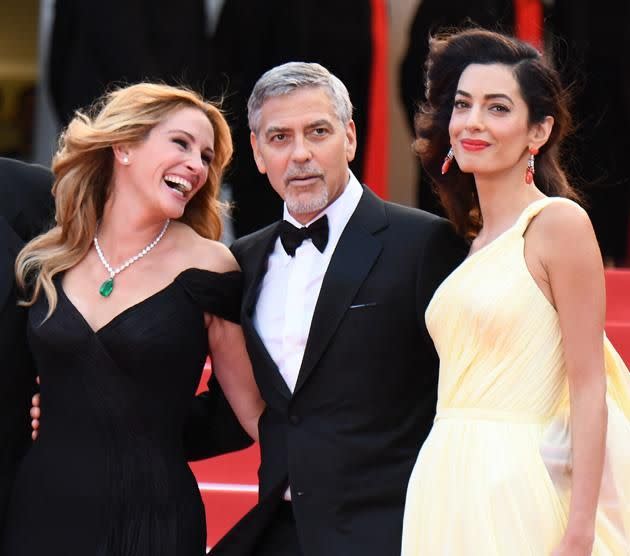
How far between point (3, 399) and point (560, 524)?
5.10 ft

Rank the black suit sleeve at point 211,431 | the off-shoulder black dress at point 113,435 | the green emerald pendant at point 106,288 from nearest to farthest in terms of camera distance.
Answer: the off-shoulder black dress at point 113,435
the green emerald pendant at point 106,288
the black suit sleeve at point 211,431

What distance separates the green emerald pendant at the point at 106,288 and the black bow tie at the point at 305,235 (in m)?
0.49

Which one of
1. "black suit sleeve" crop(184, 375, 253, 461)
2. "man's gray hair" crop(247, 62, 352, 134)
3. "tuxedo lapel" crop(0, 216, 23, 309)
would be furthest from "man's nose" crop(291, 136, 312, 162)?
"tuxedo lapel" crop(0, 216, 23, 309)

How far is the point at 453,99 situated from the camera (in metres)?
3.46

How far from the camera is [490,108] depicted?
3307 mm

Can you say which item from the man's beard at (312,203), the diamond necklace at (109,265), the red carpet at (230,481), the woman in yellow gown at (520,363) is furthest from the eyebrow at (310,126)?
the red carpet at (230,481)

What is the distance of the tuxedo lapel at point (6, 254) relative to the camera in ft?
12.4

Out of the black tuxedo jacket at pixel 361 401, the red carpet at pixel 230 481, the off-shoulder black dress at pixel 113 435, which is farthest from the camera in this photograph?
the red carpet at pixel 230 481

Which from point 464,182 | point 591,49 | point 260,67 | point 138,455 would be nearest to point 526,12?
point 591,49

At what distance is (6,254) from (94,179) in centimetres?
33

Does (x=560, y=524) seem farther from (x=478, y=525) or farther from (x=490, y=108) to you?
(x=490, y=108)

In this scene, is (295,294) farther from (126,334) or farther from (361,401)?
(126,334)

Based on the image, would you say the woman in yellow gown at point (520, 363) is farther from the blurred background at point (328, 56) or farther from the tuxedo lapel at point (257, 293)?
the blurred background at point (328, 56)

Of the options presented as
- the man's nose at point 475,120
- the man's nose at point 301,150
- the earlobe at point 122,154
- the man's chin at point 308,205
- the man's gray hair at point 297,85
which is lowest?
the man's chin at point 308,205
